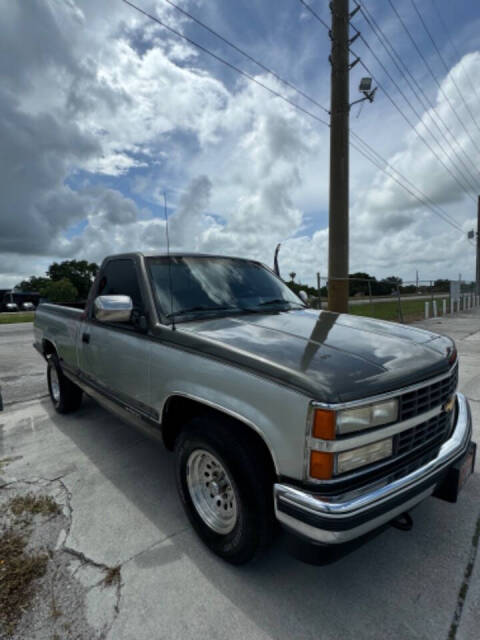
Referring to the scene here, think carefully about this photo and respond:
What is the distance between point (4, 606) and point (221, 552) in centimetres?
116

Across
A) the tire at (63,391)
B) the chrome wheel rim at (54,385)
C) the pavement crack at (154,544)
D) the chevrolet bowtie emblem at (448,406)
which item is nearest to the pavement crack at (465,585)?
the chevrolet bowtie emblem at (448,406)

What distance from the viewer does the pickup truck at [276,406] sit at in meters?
1.68

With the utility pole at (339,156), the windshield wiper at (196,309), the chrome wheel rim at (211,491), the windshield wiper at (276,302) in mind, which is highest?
the utility pole at (339,156)

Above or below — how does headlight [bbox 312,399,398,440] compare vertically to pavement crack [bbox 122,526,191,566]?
above

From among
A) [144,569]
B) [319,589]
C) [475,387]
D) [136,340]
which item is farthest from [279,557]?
[475,387]

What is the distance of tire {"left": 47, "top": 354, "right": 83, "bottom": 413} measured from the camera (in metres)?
4.57

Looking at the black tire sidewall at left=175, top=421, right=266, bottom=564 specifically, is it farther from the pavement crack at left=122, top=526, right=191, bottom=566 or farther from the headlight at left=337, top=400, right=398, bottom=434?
the headlight at left=337, top=400, right=398, bottom=434

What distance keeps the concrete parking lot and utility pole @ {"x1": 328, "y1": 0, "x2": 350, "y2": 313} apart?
519 cm

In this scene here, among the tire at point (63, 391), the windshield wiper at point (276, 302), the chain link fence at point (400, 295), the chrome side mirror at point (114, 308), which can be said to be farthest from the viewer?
the chain link fence at point (400, 295)

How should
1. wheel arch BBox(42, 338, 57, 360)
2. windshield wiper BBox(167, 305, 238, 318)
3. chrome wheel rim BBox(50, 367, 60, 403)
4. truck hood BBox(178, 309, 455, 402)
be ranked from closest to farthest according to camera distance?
truck hood BBox(178, 309, 455, 402) → windshield wiper BBox(167, 305, 238, 318) → chrome wheel rim BBox(50, 367, 60, 403) → wheel arch BBox(42, 338, 57, 360)

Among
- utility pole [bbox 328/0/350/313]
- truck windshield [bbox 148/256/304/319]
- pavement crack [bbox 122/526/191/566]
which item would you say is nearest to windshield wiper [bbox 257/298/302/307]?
truck windshield [bbox 148/256/304/319]

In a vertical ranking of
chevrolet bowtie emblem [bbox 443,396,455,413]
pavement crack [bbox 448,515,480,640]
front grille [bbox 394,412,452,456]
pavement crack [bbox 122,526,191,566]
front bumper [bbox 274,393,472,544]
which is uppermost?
chevrolet bowtie emblem [bbox 443,396,455,413]

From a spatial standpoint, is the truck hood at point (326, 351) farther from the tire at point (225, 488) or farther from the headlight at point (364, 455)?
the tire at point (225, 488)

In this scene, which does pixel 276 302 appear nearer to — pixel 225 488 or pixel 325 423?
pixel 225 488
